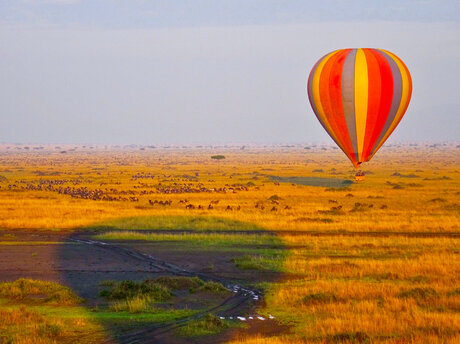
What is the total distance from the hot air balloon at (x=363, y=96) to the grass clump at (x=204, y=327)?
19179 millimetres

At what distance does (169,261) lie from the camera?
2450 centimetres

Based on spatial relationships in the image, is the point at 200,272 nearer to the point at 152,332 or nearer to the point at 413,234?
the point at 152,332

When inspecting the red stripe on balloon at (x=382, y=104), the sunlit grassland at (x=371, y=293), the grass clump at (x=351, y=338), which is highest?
the red stripe on balloon at (x=382, y=104)

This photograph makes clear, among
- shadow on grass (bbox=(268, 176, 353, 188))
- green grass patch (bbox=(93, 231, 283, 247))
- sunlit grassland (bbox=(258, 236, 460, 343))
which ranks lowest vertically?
shadow on grass (bbox=(268, 176, 353, 188))

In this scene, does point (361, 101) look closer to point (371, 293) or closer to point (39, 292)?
point (371, 293)

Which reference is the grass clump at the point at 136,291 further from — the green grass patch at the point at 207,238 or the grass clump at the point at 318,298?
the green grass patch at the point at 207,238

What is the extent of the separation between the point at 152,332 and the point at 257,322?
8.16 ft

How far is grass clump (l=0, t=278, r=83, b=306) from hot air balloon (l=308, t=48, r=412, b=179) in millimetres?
18249

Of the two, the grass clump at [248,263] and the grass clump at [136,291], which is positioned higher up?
the grass clump at [136,291]

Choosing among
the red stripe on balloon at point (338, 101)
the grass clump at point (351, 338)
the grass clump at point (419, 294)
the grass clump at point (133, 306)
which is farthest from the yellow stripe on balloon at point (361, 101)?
the grass clump at point (351, 338)

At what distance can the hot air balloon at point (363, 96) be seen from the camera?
32688 mm

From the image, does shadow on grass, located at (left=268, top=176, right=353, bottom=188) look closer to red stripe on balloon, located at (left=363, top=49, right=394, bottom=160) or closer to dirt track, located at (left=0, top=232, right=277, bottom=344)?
red stripe on balloon, located at (left=363, top=49, right=394, bottom=160)

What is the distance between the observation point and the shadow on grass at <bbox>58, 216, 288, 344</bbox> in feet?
51.4

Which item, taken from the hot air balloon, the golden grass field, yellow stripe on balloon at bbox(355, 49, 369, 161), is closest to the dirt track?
the golden grass field
